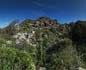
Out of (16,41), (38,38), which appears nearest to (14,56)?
(16,41)

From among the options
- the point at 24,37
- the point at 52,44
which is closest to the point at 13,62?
the point at 52,44

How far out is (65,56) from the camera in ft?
74.1

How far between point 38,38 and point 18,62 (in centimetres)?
1824

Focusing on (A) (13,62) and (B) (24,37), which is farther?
(B) (24,37)

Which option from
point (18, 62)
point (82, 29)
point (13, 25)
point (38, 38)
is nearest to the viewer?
point (18, 62)

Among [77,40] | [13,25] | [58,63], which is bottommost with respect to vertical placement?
[58,63]

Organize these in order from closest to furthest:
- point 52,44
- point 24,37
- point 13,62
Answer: point 13,62 → point 52,44 → point 24,37

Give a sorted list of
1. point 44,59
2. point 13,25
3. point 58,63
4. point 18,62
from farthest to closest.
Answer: point 13,25, point 44,59, point 58,63, point 18,62

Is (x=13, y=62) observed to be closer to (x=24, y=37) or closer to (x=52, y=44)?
(x=52, y=44)

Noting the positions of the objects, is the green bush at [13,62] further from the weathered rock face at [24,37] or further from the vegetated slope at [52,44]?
the weathered rock face at [24,37]

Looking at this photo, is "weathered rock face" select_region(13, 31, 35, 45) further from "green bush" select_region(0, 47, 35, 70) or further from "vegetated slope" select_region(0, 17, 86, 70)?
"green bush" select_region(0, 47, 35, 70)

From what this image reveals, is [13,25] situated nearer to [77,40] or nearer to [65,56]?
[77,40]

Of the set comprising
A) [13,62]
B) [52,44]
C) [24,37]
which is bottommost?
[13,62]

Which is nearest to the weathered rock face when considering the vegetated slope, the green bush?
the vegetated slope
